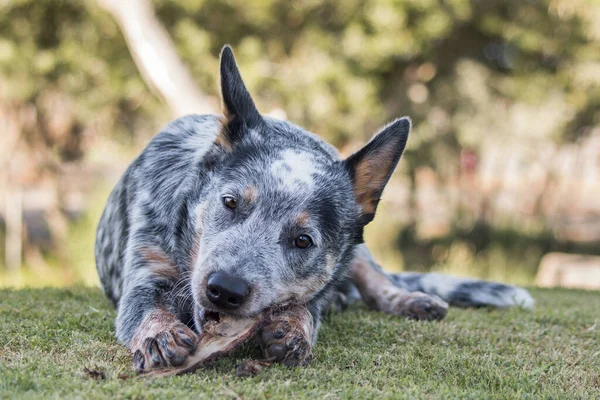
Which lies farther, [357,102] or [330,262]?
[357,102]

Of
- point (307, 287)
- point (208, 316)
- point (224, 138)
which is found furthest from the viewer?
point (224, 138)

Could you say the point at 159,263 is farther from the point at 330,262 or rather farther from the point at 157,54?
the point at 157,54

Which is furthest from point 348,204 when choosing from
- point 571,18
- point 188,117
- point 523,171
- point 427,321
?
point 523,171

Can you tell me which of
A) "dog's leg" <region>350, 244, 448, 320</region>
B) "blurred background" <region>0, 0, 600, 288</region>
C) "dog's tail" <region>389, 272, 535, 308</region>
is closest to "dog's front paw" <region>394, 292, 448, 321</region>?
"dog's leg" <region>350, 244, 448, 320</region>

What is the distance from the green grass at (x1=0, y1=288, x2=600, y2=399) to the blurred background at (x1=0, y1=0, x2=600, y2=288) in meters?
6.42

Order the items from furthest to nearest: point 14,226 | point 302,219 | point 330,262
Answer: point 14,226 < point 330,262 < point 302,219

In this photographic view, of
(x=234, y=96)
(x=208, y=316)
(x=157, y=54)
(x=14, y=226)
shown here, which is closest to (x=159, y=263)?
(x=208, y=316)

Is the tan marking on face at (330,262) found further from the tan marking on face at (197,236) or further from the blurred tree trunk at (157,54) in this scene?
the blurred tree trunk at (157,54)

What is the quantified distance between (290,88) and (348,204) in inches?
305

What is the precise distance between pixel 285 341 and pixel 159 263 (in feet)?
3.04

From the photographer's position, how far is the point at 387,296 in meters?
4.22

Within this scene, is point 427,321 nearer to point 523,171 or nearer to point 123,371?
point 123,371

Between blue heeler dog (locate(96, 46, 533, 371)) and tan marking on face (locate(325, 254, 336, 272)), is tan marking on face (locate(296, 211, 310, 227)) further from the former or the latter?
tan marking on face (locate(325, 254, 336, 272))

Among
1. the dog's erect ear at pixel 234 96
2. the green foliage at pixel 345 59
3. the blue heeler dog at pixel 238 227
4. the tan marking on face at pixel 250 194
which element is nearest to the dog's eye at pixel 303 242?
the blue heeler dog at pixel 238 227
